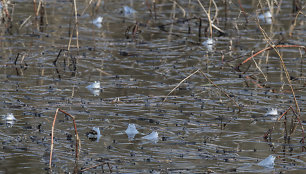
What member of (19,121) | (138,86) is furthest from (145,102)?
(19,121)

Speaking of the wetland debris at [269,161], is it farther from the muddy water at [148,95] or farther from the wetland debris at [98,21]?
the wetland debris at [98,21]

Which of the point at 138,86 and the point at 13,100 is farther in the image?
the point at 138,86

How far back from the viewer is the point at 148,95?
8.03 metres

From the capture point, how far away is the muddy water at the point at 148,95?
5.96m

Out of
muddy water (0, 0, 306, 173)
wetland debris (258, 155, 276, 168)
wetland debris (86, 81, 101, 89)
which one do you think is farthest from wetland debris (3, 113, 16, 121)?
wetland debris (258, 155, 276, 168)

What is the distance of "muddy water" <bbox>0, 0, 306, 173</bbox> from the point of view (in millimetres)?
5961

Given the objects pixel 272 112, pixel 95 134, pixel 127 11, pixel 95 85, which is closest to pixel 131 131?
pixel 95 134

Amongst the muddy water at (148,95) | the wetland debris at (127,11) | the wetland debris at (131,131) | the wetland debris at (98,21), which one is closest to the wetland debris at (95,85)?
the muddy water at (148,95)

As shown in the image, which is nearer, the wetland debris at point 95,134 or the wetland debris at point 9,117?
the wetland debris at point 95,134

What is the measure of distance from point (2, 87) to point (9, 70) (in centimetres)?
91

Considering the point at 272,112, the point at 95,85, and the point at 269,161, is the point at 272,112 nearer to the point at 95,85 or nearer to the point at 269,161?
the point at 269,161

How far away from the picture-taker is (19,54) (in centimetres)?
977

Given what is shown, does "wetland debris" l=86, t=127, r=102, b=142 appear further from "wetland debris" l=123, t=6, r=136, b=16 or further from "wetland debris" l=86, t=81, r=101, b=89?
"wetland debris" l=123, t=6, r=136, b=16

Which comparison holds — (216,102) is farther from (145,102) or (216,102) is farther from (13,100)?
(13,100)
